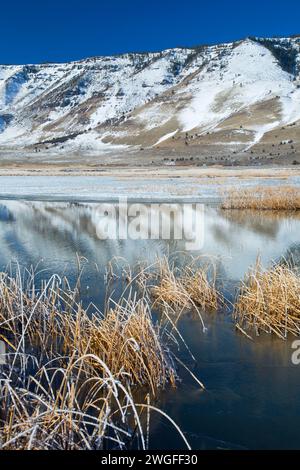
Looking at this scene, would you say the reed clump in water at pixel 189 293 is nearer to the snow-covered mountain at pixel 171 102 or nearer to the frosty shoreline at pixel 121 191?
the frosty shoreline at pixel 121 191

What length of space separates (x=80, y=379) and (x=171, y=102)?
153m

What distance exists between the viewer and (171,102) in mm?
152125

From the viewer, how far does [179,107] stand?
147500mm

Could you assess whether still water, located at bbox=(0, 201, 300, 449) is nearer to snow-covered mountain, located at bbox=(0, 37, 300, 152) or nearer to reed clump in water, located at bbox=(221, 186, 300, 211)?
reed clump in water, located at bbox=(221, 186, 300, 211)

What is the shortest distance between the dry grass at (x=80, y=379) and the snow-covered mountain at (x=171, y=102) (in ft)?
291

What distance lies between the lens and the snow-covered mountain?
4761 inches

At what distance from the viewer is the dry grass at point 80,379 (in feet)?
14.0

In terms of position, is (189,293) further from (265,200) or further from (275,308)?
(265,200)

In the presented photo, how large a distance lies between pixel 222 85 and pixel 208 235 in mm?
→ 147974

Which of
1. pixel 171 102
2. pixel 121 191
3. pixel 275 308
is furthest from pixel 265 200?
pixel 171 102

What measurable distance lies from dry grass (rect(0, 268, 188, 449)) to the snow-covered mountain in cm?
8873

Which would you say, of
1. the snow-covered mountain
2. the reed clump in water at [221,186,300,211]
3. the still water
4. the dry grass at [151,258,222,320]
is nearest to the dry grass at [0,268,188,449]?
the still water

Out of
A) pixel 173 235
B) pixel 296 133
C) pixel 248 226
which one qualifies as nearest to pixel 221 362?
pixel 173 235
